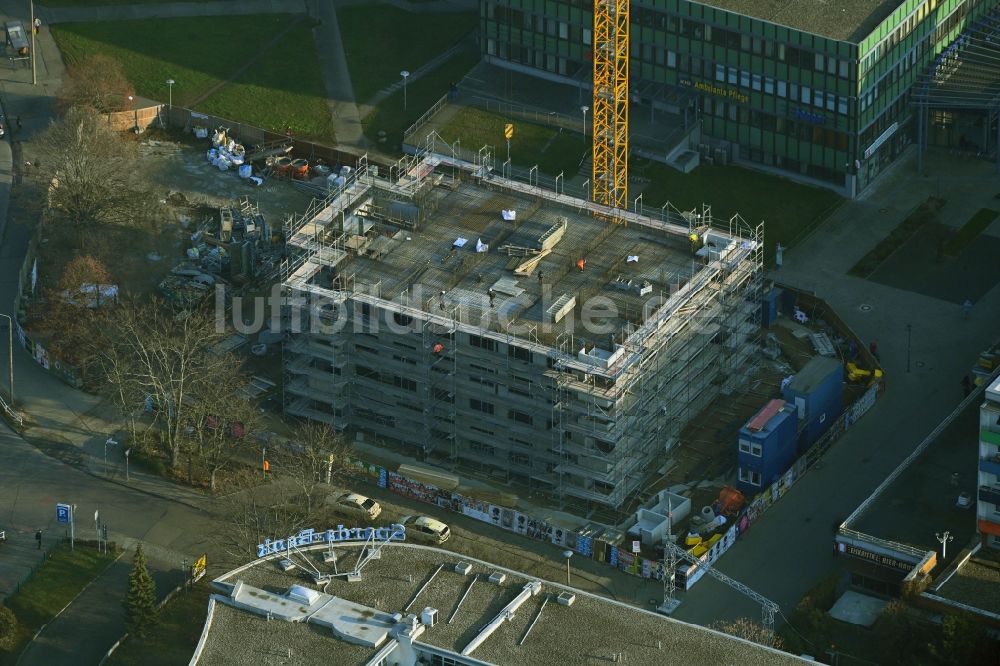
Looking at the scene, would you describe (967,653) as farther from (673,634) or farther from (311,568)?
(311,568)

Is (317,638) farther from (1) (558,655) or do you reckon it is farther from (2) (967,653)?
(2) (967,653)

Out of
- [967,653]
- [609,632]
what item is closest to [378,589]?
[609,632]

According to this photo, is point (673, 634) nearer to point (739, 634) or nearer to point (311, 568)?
point (739, 634)

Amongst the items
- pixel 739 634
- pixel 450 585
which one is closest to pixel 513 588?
pixel 450 585

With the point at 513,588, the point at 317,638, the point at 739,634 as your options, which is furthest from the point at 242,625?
the point at 739,634
